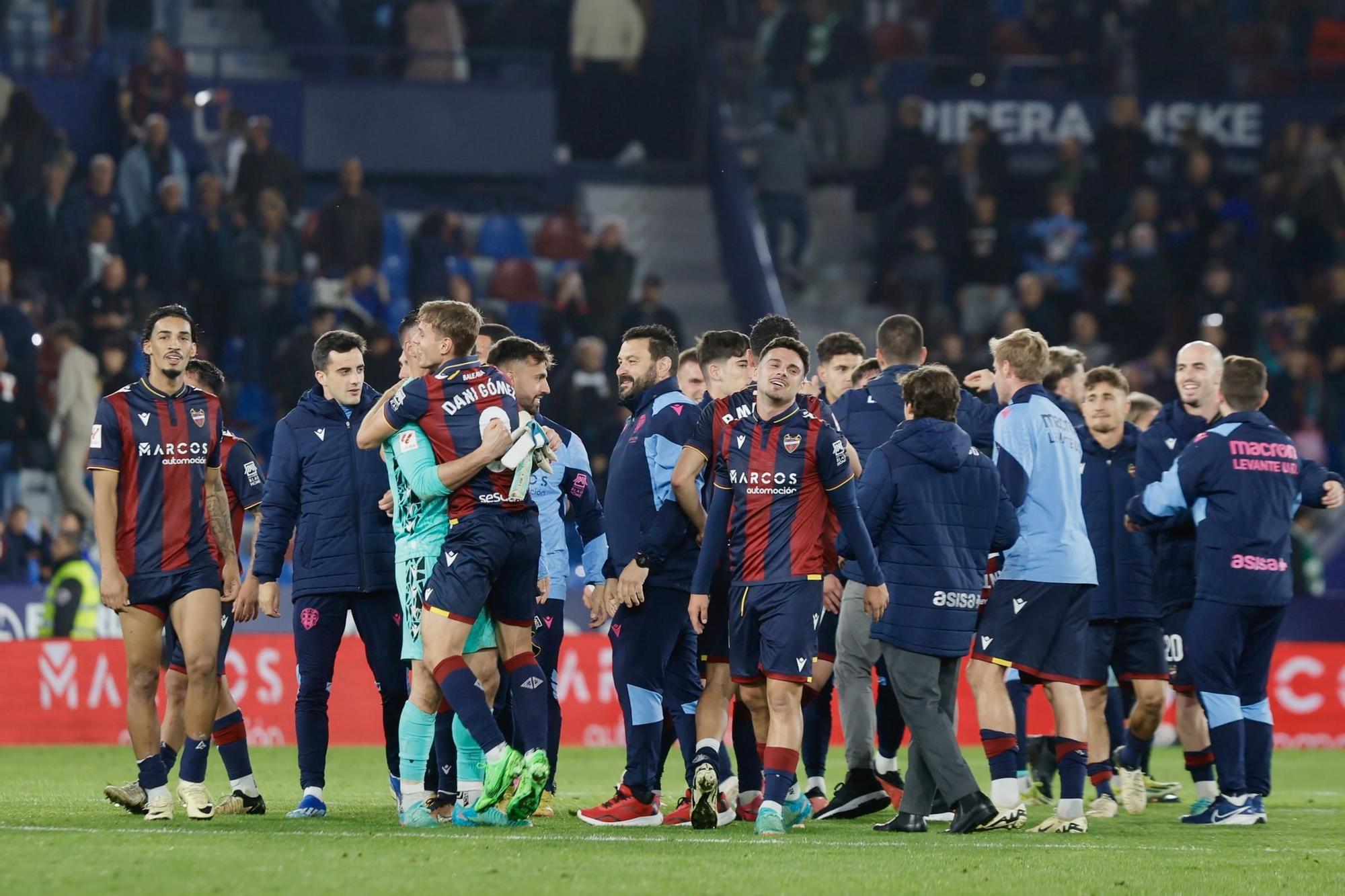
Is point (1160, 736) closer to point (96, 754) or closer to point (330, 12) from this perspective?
point (96, 754)

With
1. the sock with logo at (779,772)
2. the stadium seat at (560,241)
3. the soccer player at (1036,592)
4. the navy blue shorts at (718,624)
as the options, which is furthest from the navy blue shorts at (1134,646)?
the stadium seat at (560,241)

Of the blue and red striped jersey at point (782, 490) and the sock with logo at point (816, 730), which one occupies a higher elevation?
the blue and red striped jersey at point (782, 490)

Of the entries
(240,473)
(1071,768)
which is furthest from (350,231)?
(1071,768)

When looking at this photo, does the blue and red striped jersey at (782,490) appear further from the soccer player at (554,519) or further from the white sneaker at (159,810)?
the white sneaker at (159,810)

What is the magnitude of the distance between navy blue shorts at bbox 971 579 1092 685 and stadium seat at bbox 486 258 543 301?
43.6 ft

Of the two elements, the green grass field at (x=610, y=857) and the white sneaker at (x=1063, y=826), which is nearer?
the green grass field at (x=610, y=857)

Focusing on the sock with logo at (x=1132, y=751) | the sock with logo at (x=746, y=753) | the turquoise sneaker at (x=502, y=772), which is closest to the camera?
the turquoise sneaker at (x=502, y=772)

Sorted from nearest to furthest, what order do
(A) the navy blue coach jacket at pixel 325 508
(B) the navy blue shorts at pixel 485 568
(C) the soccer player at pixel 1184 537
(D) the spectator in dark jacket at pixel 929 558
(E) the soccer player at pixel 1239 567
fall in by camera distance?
(B) the navy blue shorts at pixel 485 568 < (D) the spectator in dark jacket at pixel 929 558 < (A) the navy blue coach jacket at pixel 325 508 < (E) the soccer player at pixel 1239 567 < (C) the soccer player at pixel 1184 537

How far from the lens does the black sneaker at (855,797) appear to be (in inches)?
389

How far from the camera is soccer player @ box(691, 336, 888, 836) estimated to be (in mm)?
8523

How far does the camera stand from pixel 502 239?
2283cm

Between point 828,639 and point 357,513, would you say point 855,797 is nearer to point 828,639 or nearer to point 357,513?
point 828,639

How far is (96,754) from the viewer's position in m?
14.0

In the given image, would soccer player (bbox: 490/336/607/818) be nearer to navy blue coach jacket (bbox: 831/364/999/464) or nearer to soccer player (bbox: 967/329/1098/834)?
navy blue coach jacket (bbox: 831/364/999/464)
